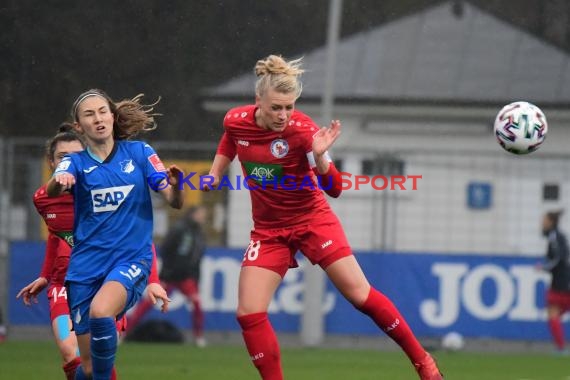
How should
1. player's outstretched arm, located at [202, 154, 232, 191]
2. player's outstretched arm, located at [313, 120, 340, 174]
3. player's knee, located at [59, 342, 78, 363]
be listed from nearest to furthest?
player's outstretched arm, located at [313, 120, 340, 174] → player's outstretched arm, located at [202, 154, 232, 191] → player's knee, located at [59, 342, 78, 363]

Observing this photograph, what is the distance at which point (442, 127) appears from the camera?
20938 mm

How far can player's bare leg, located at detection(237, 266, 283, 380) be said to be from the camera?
650 centimetres

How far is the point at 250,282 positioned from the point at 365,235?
27.3 feet

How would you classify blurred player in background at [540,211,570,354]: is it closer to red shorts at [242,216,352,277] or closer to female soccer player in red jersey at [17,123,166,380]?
red shorts at [242,216,352,277]

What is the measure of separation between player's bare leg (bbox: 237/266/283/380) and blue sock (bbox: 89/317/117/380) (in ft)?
2.81

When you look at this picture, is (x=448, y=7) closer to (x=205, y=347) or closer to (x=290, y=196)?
(x=205, y=347)

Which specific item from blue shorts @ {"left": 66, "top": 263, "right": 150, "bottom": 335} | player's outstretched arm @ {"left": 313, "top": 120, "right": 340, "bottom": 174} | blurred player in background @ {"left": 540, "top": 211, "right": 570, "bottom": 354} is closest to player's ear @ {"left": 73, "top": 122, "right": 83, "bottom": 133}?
blue shorts @ {"left": 66, "top": 263, "right": 150, "bottom": 335}

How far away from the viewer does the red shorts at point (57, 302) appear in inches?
278

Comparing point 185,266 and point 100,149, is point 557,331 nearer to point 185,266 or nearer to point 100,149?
point 185,266

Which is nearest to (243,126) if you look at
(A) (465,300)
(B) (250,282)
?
(B) (250,282)

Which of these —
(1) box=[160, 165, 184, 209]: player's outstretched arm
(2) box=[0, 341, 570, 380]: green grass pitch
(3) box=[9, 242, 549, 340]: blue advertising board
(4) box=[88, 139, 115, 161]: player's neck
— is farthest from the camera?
(3) box=[9, 242, 549, 340]: blue advertising board

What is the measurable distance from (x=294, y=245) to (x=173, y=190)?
1.06 m

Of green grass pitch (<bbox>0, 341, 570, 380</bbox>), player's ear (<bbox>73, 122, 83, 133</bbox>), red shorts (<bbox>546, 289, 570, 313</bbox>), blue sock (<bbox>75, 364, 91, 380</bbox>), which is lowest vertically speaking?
green grass pitch (<bbox>0, 341, 570, 380</bbox>)

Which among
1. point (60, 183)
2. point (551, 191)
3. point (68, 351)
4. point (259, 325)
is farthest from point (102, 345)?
point (551, 191)
